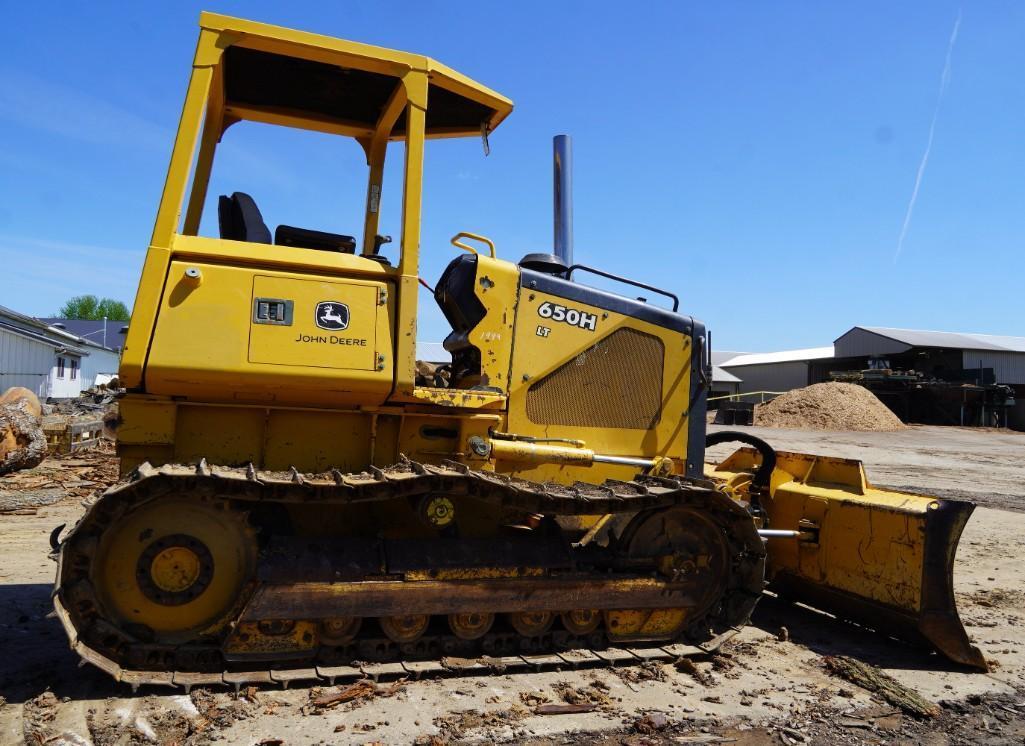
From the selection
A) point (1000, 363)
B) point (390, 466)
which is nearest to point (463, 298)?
point (390, 466)

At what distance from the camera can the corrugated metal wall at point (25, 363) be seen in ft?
92.9

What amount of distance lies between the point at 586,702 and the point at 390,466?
1.67m

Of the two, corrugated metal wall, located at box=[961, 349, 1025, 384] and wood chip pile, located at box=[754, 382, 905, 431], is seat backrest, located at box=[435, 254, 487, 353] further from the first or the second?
corrugated metal wall, located at box=[961, 349, 1025, 384]

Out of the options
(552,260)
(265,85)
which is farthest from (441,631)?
(265,85)

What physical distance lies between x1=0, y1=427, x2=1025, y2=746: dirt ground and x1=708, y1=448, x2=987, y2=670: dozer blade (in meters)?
0.24

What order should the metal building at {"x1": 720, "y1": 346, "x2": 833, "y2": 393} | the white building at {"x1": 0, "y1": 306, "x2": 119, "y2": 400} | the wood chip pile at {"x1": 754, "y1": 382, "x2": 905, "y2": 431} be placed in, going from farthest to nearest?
the metal building at {"x1": 720, "y1": 346, "x2": 833, "y2": 393} → the wood chip pile at {"x1": 754, "y1": 382, "x2": 905, "y2": 431} → the white building at {"x1": 0, "y1": 306, "x2": 119, "y2": 400}

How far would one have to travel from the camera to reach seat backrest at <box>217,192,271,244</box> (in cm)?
451

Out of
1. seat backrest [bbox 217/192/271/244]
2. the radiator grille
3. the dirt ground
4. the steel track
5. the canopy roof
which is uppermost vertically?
the canopy roof

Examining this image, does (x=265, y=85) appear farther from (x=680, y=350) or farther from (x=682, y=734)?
(x=682, y=734)

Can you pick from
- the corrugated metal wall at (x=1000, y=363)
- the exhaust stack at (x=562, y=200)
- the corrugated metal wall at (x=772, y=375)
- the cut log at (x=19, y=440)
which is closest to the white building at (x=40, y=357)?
the cut log at (x=19, y=440)

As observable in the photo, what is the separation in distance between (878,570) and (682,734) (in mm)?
2399

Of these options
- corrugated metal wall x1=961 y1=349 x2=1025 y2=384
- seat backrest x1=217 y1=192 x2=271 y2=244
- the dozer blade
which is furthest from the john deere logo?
corrugated metal wall x1=961 y1=349 x2=1025 y2=384

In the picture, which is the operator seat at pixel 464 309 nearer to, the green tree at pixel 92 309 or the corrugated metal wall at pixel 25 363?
the corrugated metal wall at pixel 25 363

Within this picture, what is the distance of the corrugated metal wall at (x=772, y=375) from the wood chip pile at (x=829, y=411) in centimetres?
1658
